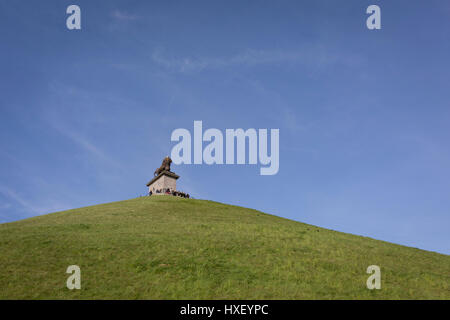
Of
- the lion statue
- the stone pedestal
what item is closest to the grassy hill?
the stone pedestal

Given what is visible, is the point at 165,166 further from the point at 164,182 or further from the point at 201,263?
the point at 201,263

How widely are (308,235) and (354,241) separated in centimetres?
490

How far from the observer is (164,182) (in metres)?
70.2

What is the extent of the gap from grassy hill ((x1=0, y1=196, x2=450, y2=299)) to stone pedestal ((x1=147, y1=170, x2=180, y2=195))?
3140cm

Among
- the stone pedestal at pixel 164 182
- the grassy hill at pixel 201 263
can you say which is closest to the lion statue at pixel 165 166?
the stone pedestal at pixel 164 182

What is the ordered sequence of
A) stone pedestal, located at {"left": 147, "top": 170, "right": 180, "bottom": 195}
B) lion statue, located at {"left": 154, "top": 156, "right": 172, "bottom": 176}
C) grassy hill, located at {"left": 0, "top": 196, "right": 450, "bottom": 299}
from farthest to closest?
lion statue, located at {"left": 154, "top": 156, "right": 172, "bottom": 176}, stone pedestal, located at {"left": 147, "top": 170, "right": 180, "bottom": 195}, grassy hill, located at {"left": 0, "top": 196, "right": 450, "bottom": 299}

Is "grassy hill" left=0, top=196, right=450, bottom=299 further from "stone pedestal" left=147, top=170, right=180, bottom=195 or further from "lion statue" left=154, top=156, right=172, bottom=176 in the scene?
"lion statue" left=154, top=156, right=172, bottom=176

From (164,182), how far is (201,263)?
1864 inches

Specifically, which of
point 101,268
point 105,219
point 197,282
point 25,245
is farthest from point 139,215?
point 197,282

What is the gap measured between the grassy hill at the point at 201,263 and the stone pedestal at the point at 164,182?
103 ft

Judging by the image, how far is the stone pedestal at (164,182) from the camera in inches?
2763

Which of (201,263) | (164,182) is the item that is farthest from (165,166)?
(201,263)

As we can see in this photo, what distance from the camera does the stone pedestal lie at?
7018cm

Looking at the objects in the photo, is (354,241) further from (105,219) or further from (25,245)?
(25,245)
